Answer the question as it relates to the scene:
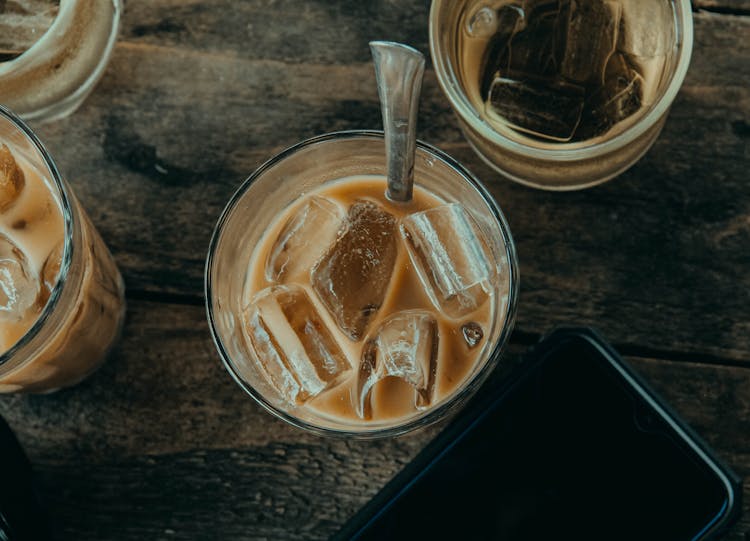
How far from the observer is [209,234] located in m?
1.20

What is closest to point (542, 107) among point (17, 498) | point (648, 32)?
point (648, 32)

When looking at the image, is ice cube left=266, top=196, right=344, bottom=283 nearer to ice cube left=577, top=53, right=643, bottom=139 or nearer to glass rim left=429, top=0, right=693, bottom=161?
glass rim left=429, top=0, right=693, bottom=161

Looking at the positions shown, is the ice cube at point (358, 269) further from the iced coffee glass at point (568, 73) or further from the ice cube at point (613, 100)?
the ice cube at point (613, 100)

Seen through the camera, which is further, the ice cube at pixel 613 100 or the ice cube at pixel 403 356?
the ice cube at pixel 613 100

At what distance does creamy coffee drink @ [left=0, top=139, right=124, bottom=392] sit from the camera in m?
1.01

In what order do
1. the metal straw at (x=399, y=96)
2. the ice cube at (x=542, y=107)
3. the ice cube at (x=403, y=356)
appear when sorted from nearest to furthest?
the metal straw at (x=399, y=96) → the ice cube at (x=403, y=356) → the ice cube at (x=542, y=107)

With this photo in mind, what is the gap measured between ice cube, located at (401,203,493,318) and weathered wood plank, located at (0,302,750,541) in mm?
172

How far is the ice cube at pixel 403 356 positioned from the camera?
1004 millimetres

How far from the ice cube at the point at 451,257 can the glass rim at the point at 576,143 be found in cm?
10

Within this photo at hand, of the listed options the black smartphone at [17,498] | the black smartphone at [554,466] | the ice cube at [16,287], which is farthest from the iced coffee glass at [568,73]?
the black smartphone at [17,498]

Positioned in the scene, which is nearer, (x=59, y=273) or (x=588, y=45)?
(x=59, y=273)

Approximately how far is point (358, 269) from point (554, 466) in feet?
1.14

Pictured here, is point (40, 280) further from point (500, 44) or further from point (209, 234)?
point (500, 44)

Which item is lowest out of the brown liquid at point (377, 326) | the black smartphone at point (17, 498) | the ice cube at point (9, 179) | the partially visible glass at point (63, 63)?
the black smartphone at point (17, 498)
